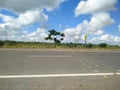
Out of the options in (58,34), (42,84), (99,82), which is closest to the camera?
(42,84)

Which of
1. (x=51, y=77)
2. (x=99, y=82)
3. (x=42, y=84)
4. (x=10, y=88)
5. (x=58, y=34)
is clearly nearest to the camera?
(x=10, y=88)

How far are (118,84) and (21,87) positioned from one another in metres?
2.94

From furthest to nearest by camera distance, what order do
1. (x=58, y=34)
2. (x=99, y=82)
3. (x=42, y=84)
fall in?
(x=58, y=34) < (x=99, y=82) < (x=42, y=84)

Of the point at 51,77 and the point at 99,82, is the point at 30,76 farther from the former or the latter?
the point at 99,82

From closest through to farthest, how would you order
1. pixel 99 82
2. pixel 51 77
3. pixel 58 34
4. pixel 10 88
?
pixel 10 88 → pixel 99 82 → pixel 51 77 → pixel 58 34

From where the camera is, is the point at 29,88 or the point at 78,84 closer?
the point at 29,88

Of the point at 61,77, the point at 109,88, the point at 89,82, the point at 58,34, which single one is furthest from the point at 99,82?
the point at 58,34

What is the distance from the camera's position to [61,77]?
23.3 ft

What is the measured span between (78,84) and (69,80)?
614 millimetres

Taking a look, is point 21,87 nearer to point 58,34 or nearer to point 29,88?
point 29,88

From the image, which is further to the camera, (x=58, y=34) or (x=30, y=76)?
(x=58, y=34)

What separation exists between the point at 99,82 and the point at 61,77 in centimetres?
139

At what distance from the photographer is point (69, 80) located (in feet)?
21.8

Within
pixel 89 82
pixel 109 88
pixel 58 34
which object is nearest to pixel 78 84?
pixel 89 82
